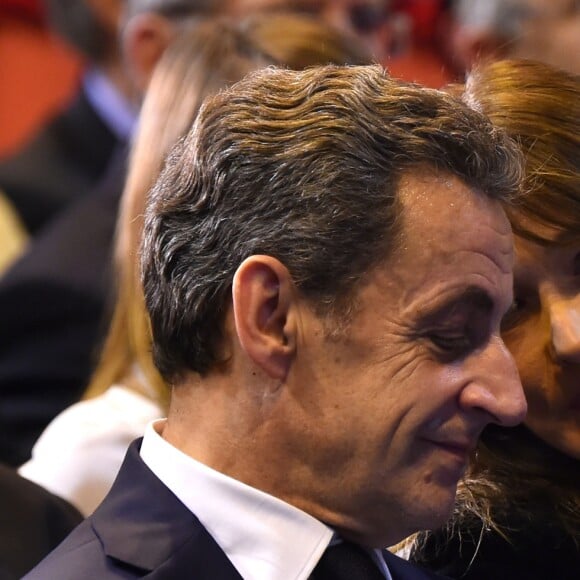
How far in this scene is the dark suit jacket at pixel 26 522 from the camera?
5.73 feet

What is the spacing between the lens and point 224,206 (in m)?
1.48

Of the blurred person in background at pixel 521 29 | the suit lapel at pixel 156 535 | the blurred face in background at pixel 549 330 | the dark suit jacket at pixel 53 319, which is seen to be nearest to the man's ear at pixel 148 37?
the dark suit jacket at pixel 53 319

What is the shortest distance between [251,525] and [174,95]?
133 cm

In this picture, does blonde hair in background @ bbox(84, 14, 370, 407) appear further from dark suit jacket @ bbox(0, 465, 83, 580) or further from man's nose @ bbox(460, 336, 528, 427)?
man's nose @ bbox(460, 336, 528, 427)

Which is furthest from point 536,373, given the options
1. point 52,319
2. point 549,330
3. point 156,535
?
point 52,319

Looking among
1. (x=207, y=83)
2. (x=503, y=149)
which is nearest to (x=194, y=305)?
(x=503, y=149)

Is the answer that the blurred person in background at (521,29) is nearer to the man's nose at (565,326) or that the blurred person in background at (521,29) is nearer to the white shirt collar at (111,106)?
the white shirt collar at (111,106)

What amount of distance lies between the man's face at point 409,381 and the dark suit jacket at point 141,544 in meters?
0.12

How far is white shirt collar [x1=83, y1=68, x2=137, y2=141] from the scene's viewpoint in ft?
13.0

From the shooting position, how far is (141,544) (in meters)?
1.41

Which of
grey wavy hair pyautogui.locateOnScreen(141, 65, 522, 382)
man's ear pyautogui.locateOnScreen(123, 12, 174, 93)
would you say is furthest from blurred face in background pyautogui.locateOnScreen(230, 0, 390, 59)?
grey wavy hair pyautogui.locateOnScreen(141, 65, 522, 382)

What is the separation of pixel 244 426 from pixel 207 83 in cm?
128

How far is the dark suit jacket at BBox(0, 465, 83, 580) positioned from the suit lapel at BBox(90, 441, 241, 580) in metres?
0.31

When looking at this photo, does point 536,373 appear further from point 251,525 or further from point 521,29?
point 521,29
